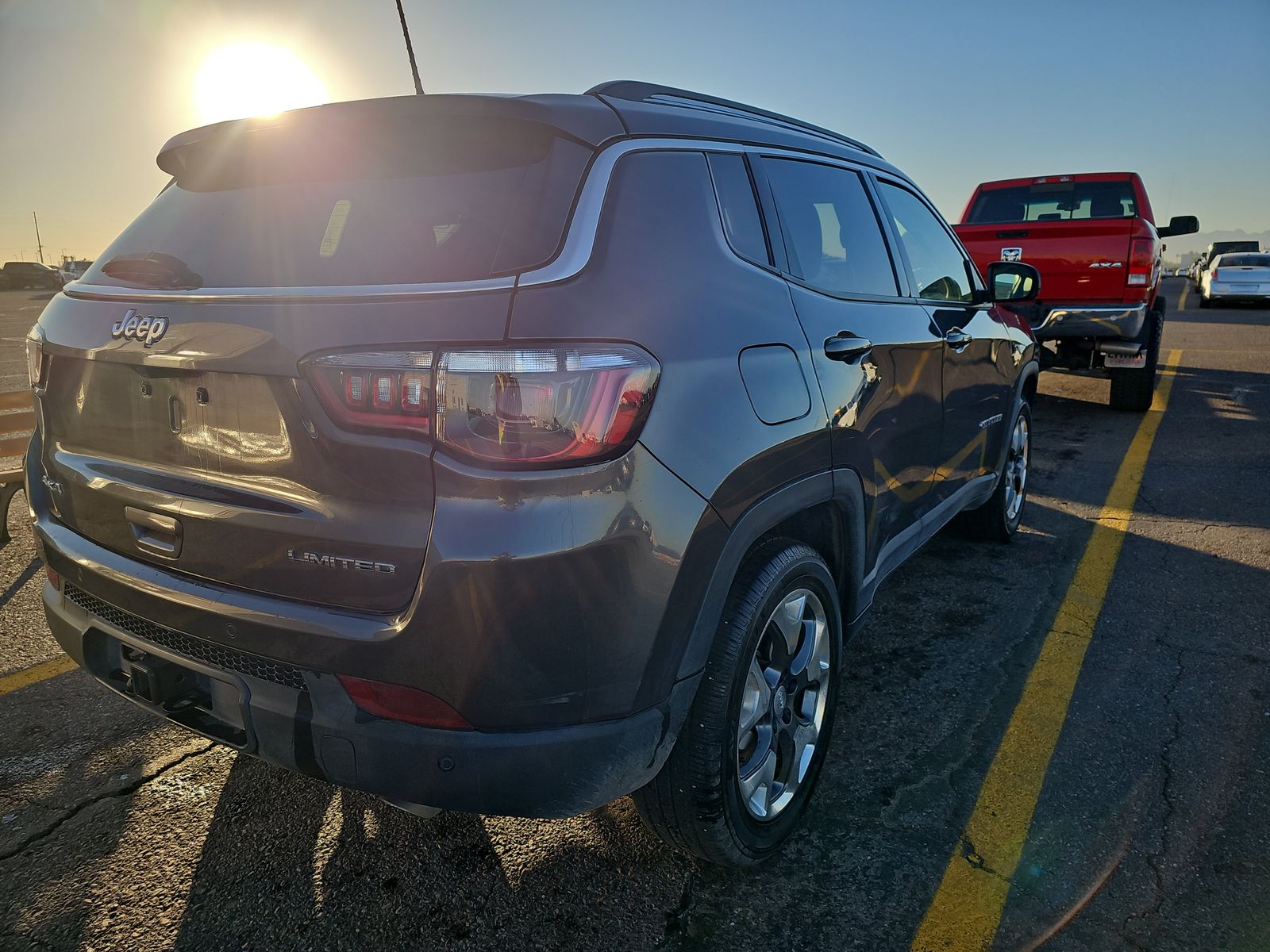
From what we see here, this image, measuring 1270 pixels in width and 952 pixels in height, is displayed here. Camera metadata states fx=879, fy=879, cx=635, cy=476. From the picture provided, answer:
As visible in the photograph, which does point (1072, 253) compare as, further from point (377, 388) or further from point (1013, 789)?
point (377, 388)

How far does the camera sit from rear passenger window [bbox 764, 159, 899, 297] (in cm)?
244

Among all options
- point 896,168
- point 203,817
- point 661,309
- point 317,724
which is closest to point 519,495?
point 661,309

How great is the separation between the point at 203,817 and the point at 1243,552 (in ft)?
15.7

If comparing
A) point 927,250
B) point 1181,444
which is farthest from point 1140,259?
point 927,250

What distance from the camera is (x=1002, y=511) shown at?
4.58m

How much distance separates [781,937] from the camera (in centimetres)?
204

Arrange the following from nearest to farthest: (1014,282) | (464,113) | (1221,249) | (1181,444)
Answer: (464,113) < (1014,282) < (1181,444) < (1221,249)

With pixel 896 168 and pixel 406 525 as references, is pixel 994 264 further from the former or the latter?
pixel 406 525

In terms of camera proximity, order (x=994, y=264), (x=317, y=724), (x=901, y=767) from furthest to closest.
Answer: (x=994, y=264) → (x=901, y=767) → (x=317, y=724)

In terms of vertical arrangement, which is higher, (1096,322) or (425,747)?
(425,747)

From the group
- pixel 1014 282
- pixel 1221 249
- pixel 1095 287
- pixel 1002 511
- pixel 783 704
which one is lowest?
pixel 1221 249

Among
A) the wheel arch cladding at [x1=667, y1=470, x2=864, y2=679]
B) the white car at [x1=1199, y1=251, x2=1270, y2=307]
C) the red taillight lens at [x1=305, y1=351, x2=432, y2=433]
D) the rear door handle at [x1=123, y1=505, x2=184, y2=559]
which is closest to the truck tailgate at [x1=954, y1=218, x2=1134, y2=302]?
the wheel arch cladding at [x1=667, y1=470, x2=864, y2=679]

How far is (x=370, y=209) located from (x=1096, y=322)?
7.10 metres

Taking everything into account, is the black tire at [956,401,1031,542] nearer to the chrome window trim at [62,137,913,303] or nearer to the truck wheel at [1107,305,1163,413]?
the chrome window trim at [62,137,913,303]
